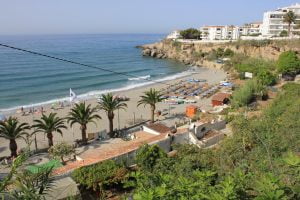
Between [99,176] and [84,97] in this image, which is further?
[84,97]

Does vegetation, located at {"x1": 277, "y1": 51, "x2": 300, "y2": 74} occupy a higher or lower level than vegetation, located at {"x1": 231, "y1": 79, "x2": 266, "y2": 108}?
higher

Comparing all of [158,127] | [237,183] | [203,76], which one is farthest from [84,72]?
[237,183]

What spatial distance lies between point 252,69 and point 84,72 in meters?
31.4

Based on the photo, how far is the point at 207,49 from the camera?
257 ft

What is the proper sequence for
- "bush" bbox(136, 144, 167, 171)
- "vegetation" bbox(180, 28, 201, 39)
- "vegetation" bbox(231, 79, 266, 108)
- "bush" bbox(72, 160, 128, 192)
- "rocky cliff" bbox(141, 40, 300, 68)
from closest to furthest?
"bush" bbox(72, 160, 128, 192) < "bush" bbox(136, 144, 167, 171) < "vegetation" bbox(231, 79, 266, 108) < "rocky cliff" bbox(141, 40, 300, 68) < "vegetation" bbox(180, 28, 201, 39)

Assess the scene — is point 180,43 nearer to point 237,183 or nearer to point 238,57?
point 238,57

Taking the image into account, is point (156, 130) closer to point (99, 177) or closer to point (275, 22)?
point (99, 177)

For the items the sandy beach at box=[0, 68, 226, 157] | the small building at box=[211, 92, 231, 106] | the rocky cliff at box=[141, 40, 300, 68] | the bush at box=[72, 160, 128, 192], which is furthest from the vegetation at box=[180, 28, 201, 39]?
the bush at box=[72, 160, 128, 192]

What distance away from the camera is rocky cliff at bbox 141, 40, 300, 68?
204 feet

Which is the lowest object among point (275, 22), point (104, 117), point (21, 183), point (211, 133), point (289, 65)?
point (104, 117)

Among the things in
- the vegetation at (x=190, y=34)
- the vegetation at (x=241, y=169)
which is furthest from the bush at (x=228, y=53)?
the vegetation at (x=241, y=169)

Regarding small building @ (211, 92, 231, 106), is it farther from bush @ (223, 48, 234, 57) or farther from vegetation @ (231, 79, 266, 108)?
bush @ (223, 48, 234, 57)

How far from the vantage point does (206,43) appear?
79438 mm

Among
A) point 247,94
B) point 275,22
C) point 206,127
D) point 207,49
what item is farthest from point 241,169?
point 275,22
